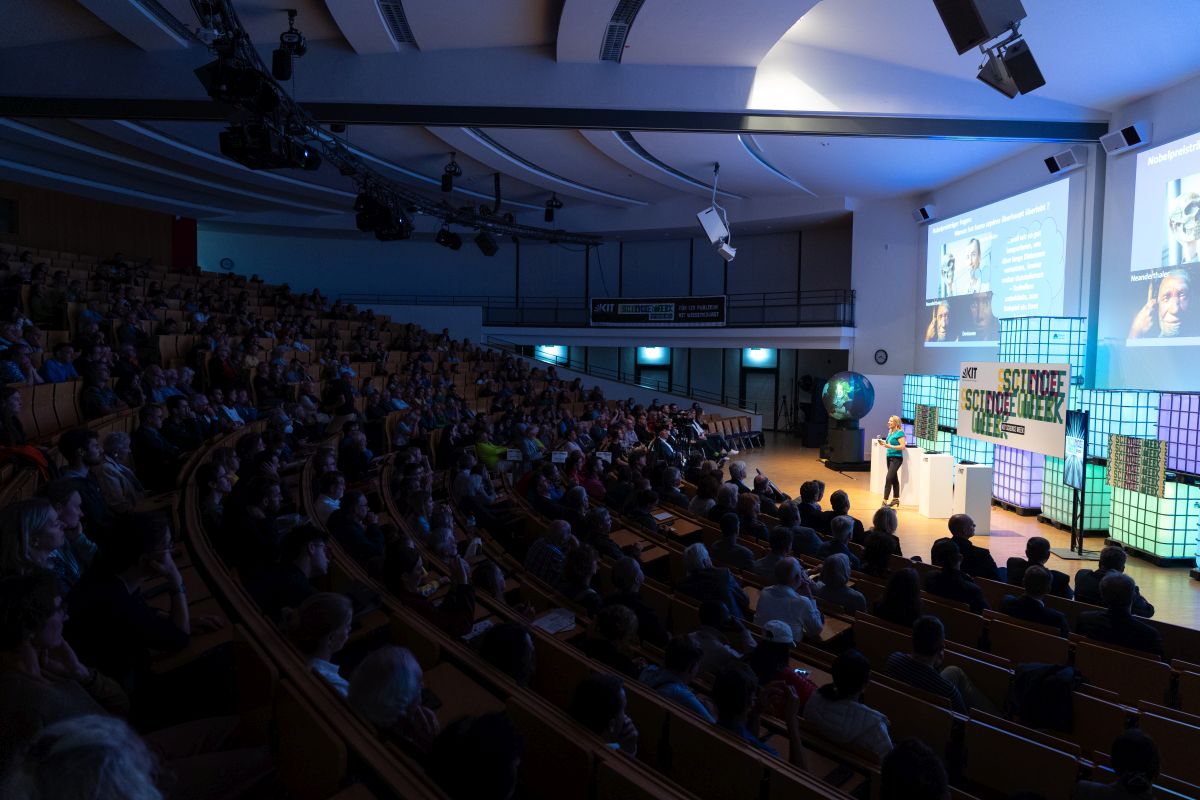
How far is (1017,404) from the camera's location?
364 inches

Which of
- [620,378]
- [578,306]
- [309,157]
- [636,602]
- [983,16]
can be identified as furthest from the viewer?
[620,378]

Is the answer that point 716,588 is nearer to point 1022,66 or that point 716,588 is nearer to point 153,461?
point 1022,66

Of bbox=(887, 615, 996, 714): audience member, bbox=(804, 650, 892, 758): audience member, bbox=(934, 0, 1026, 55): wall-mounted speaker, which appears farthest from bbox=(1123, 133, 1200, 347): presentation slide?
bbox=(804, 650, 892, 758): audience member

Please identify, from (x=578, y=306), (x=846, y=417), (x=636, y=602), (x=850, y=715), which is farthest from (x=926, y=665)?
(x=578, y=306)

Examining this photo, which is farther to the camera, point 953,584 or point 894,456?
point 894,456

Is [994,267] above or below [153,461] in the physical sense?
above

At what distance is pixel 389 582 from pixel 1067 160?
9776 millimetres

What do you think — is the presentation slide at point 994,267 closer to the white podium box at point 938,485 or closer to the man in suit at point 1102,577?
the white podium box at point 938,485

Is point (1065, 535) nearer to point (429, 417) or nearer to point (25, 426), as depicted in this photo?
point (429, 417)

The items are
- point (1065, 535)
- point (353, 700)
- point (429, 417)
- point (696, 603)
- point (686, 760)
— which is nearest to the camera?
point (353, 700)

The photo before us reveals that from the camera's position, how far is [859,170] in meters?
12.7

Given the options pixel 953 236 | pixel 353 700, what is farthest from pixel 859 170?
pixel 353 700

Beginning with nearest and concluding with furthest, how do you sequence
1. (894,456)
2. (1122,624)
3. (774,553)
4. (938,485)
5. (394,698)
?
(394,698) < (1122,624) < (774,553) < (938,485) < (894,456)

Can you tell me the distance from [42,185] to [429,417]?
10262 millimetres
